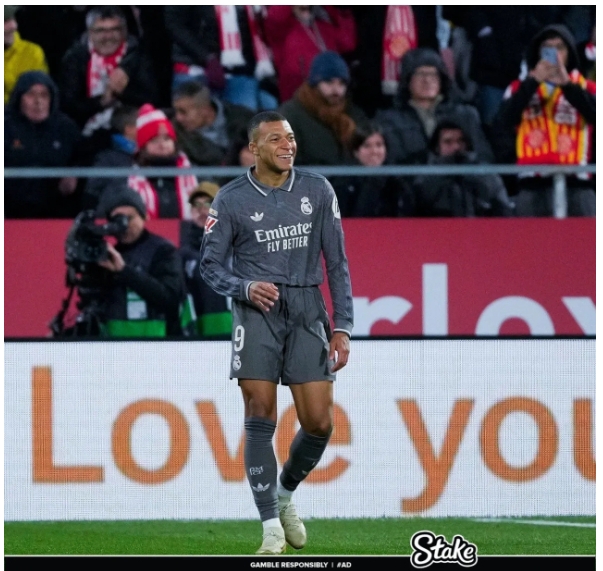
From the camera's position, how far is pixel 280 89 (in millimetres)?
10414

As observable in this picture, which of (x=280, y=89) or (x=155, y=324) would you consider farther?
(x=280, y=89)

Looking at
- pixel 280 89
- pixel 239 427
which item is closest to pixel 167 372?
pixel 239 427

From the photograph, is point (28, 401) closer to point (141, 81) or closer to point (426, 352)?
point (426, 352)

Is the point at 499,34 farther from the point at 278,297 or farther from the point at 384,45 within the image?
the point at 278,297

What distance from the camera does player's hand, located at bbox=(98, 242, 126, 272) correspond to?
931cm

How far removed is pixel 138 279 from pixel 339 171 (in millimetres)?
1637

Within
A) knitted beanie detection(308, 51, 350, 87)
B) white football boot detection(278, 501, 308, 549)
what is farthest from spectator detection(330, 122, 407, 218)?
white football boot detection(278, 501, 308, 549)

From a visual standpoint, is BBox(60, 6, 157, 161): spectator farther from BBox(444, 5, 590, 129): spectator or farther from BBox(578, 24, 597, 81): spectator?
BBox(578, 24, 597, 81): spectator

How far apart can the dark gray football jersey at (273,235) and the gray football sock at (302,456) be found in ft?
1.74

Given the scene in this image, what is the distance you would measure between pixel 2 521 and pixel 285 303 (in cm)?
207

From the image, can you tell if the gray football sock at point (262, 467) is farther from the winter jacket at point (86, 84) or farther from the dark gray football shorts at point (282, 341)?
the winter jacket at point (86, 84)

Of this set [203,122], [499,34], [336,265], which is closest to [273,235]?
[336,265]

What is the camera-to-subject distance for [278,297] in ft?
20.3

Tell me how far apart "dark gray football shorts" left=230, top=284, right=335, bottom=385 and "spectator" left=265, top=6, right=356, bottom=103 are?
4.39 meters
